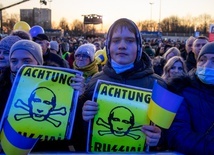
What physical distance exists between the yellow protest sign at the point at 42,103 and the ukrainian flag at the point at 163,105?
61 centimetres

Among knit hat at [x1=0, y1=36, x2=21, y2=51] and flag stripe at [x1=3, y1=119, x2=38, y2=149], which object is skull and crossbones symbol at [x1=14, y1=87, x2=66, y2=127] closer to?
flag stripe at [x1=3, y1=119, x2=38, y2=149]

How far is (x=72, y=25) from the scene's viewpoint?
8931cm

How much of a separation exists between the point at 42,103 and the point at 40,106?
24 millimetres

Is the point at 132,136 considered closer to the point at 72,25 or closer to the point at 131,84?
the point at 131,84

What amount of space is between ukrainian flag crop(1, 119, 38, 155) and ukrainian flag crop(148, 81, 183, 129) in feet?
2.62

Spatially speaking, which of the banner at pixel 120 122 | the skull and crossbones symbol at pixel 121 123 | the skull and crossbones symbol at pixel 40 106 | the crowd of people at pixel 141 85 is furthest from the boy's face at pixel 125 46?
the skull and crossbones symbol at pixel 40 106

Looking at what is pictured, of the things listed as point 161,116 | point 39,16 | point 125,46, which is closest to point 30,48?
point 125,46

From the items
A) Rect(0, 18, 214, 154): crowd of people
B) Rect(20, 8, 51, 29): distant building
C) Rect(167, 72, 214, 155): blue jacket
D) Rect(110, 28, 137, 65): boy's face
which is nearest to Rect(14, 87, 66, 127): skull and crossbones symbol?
Rect(0, 18, 214, 154): crowd of people

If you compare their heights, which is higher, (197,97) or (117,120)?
(197,97)

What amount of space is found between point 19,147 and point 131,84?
0.98 m

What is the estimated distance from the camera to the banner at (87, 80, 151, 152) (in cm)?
240

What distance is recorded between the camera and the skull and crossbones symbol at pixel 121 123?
240cm

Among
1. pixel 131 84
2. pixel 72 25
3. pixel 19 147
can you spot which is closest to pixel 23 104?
pixel 19 147

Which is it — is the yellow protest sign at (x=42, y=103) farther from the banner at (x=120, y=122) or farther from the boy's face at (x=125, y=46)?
the boy's face at (x=125, y=46)
